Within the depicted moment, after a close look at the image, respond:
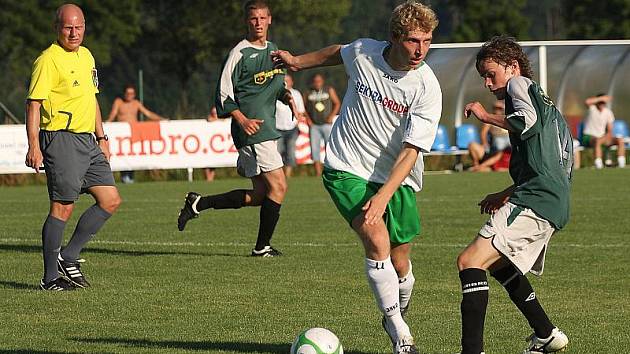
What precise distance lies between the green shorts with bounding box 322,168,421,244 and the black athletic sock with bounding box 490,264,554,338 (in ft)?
1.67

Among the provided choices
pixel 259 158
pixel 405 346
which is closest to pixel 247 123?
pixel 259 158

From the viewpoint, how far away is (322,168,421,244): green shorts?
686cm

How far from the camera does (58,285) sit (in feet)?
31.6

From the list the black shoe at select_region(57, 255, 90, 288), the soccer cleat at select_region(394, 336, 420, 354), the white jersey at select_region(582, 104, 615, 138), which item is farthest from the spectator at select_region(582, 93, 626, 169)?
the soccer cleat at select_region(394, 336, 420, 354)

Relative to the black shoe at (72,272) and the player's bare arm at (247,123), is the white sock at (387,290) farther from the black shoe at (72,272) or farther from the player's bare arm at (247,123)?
the player's bare arm at (247,123)

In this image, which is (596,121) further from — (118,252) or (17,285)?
(17,285)

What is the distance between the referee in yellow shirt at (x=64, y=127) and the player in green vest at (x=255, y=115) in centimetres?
193

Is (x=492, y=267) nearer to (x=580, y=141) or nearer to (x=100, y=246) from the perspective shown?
(x=100, y=246)

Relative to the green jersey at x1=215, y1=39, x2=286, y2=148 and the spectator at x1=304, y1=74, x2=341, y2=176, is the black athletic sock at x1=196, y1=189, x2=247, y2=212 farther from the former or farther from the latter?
the spectator at x1=304, y1=74, x2=341, y2=176

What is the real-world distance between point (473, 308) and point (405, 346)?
A: 0.41 metres

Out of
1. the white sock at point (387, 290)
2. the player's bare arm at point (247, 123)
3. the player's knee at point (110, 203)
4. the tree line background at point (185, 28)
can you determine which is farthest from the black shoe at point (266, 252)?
the tree line background at point (185, 28)

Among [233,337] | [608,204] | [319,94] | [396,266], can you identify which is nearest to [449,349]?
[396,266]

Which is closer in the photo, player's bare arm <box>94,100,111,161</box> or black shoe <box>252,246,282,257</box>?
player's bare arm <box>94,100,111,161</box>

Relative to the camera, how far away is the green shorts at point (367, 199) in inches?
270
